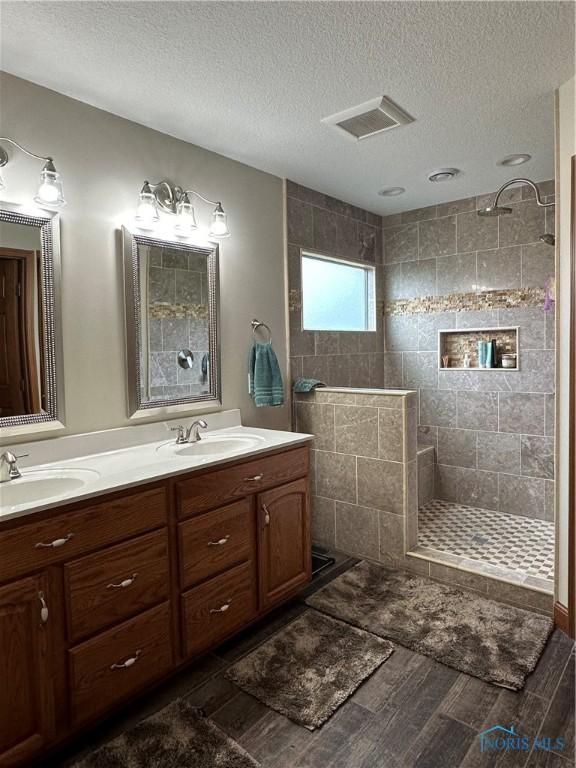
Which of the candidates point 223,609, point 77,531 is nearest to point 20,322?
point 77,531

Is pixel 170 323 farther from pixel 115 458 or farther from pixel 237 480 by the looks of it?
pixel 237 480

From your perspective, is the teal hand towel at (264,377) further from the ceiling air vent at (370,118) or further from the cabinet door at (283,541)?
the ceiling air vent at (370,118)

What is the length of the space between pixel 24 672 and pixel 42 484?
0.63 meters

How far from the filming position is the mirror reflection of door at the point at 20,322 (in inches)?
75.9

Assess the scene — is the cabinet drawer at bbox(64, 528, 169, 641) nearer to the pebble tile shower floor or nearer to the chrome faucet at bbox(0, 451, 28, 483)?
the chrome faucet at bbox(0, 451, 28, 483)

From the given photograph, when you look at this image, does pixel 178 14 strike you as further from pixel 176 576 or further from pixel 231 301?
pixel 176 576

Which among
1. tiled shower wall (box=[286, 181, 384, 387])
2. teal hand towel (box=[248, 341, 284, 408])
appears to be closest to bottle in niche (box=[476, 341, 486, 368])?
tiled shower wall (box=[286, 181, 384, 387])

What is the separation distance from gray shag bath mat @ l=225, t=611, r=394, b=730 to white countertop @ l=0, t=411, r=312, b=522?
2.78 ft

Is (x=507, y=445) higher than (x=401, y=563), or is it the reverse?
(x=507, y=445)

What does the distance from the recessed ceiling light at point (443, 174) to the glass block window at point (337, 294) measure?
871mm

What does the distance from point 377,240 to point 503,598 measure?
2.88 metres

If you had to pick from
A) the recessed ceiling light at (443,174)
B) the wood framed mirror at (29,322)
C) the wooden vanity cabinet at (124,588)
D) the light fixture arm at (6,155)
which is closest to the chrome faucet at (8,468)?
the wood framed mirror at (29,322)

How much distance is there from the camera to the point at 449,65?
192 centimetres

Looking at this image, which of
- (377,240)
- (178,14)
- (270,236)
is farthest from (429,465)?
(178,14)
